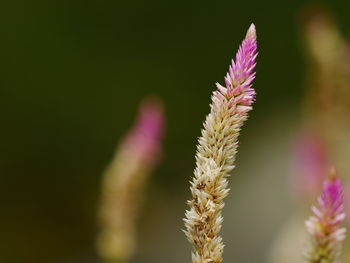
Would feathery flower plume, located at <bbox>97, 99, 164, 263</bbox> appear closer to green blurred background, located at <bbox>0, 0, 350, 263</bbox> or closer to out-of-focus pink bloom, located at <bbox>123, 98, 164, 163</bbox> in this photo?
out-of-focus pink bloom, located at <bbox>123, 98, 164, 163</bbox>

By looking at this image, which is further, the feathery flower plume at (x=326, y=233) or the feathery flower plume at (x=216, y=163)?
the feathery flower plume at (x=216, y=163)

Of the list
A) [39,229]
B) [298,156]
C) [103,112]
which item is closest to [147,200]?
[39,229]

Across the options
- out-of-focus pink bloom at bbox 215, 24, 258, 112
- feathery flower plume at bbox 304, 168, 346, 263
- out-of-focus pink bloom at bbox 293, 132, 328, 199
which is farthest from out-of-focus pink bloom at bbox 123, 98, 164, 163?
feathery flower plume at bbox 304, 168, 346, 263

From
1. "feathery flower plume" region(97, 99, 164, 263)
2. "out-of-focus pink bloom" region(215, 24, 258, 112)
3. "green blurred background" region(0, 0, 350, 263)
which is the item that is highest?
"out-of-focus pink bloom" region(215, 24, 258, 112)

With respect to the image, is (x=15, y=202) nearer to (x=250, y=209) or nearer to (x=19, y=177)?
(x=19, y=177)

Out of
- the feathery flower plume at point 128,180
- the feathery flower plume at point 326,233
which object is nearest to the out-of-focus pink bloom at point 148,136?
the feathery flower plume at point 128,180

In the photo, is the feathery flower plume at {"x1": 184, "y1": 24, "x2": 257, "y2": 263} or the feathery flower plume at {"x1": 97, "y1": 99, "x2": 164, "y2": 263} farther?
the feathery flower plume at {"x1": 97, "y1": 99, "x2": 164, "y2": 263}

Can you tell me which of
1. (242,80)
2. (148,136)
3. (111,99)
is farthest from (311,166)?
(111,99)

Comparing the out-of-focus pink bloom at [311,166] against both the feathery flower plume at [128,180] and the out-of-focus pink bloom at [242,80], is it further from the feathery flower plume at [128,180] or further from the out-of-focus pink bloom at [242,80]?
the out-of-focus pink bloom at [242,80]
